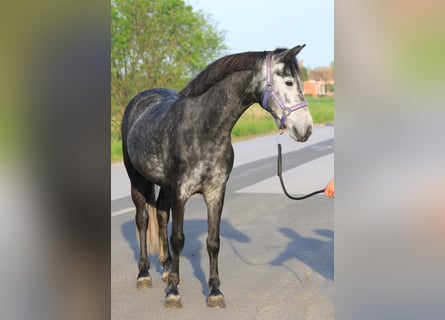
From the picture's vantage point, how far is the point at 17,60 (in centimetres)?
185

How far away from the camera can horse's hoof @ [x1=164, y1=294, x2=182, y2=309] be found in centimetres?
564

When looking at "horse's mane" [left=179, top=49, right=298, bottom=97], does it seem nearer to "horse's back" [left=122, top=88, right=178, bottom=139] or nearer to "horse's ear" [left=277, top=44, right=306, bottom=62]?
"horse's ear" [left=277, top=44, right=306, bottom=62]

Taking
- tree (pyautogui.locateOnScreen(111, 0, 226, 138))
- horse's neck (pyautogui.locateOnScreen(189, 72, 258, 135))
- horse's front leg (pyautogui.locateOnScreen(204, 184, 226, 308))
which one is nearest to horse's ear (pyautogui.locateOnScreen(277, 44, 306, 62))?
horse's neck (pyautogui.locateOnScreen(189, 72, 258, 135))

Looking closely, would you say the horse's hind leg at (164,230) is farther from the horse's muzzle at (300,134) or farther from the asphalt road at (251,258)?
the horse's muzzle at (300,134)

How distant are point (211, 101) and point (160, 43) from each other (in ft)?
49.0

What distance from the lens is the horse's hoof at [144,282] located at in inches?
249

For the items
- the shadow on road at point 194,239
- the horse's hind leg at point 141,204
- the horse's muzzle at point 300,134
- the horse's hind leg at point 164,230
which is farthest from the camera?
the shadow on road at point 194,239

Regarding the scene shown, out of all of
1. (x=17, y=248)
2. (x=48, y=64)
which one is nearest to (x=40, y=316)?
(x=17, y=248)

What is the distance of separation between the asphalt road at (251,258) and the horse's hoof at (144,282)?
0.15ft

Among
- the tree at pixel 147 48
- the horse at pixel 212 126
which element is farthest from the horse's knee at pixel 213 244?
the tree at pixel 147 48

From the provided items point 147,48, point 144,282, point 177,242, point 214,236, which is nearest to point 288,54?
point 214,236

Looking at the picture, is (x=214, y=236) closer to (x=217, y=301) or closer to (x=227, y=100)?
(x=217, y=301)

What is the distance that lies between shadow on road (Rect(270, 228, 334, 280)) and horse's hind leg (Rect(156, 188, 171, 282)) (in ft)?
3.68

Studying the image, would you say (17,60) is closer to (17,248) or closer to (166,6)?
(17,248)
